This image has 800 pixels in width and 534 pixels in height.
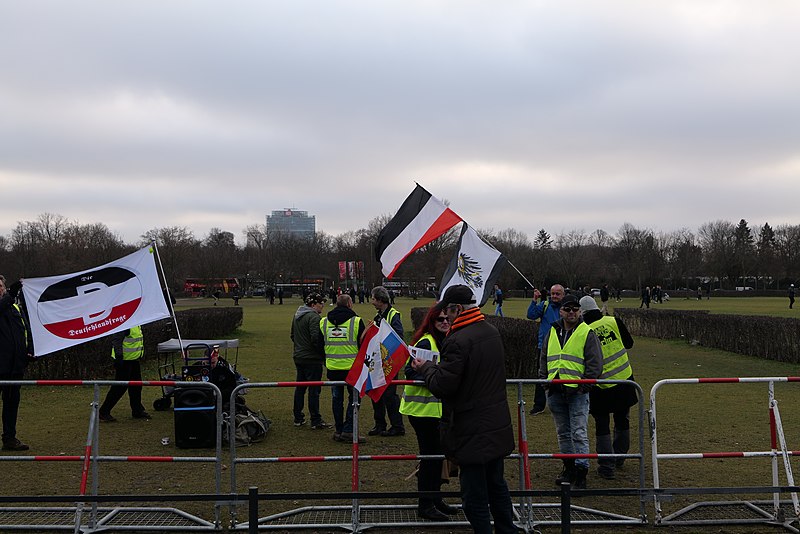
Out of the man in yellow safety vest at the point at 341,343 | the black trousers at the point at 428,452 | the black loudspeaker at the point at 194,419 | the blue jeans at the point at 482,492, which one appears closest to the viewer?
the blue jeans at the point at 482,492

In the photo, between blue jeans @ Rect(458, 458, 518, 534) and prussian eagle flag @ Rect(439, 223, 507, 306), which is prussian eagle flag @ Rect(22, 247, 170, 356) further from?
blue jeans @ Rect(458, 458, 518, 534)

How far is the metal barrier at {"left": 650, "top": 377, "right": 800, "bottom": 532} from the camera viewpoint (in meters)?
6.26

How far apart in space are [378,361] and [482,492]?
6.26ft

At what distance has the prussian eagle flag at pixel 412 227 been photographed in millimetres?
8805

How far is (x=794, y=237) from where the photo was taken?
4493 inches

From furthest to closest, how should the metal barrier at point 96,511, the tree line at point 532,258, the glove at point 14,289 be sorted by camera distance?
1. the tree line at point 532,258
2. the glove at point 14,289
3. the metal barrier at point 96,511

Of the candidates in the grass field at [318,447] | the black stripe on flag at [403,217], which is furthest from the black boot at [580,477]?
the black stripe on flag at [403,217]

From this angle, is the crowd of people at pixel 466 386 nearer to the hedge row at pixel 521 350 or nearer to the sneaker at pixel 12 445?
the sneaker at pixel 12 445

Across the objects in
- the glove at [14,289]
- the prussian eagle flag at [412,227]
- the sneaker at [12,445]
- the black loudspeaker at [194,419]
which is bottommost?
the sneaker at [12,445]

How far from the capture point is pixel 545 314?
11.6 meters

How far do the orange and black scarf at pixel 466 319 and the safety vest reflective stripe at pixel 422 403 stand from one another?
1135 mm

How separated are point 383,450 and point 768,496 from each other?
4551mm

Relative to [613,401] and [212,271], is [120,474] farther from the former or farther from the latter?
[212,271]

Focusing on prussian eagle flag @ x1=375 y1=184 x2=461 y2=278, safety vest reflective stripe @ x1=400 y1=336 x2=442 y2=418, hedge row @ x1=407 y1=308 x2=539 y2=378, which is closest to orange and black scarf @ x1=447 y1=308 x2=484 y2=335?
safety vest reflective stripe @ x1=400 y1=336 x2=442 y2=418
